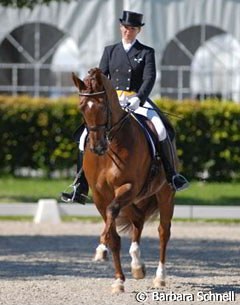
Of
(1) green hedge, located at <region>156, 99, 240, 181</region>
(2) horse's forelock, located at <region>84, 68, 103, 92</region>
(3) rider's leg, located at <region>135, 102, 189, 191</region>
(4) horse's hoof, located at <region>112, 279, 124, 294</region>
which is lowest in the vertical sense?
(1) green hedge, located at <region>156, 99, 240, 181</region>

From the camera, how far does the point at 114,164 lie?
10.6 m

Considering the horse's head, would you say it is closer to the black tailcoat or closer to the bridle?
the bridle

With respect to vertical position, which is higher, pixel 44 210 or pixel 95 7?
pixel 95 7

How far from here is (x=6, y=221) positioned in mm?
18938

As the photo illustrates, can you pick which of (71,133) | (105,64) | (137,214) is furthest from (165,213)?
(71,133)

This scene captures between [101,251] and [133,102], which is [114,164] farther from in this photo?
[101,251]

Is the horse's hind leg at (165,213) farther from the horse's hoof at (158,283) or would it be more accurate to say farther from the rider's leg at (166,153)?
the horse's hoof at (158,283)

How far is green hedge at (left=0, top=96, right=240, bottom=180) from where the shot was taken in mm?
24609

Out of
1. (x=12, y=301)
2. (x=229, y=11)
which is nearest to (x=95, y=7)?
(x=229, y=11)

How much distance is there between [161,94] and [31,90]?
338cm

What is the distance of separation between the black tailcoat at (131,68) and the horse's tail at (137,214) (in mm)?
1252

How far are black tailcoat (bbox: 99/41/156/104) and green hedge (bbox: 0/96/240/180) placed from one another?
12.9 metres

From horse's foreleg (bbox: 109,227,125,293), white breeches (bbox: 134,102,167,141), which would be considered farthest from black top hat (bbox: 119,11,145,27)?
horse's foreleg (bbox: 109,227,125,293)

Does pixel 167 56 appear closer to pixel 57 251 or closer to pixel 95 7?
pixel 95 7
